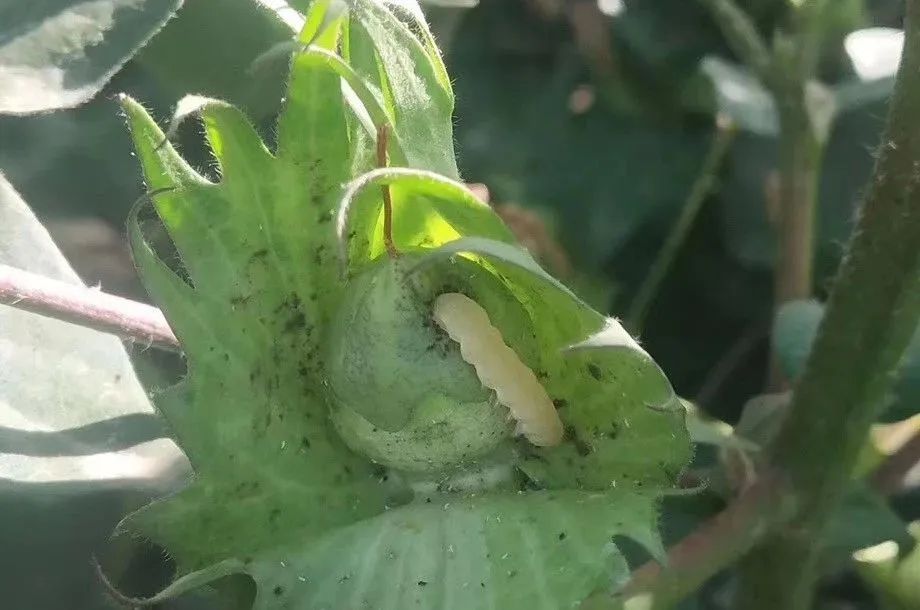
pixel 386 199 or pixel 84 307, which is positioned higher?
pixel 386 199

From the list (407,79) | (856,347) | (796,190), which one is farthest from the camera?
(796,190)

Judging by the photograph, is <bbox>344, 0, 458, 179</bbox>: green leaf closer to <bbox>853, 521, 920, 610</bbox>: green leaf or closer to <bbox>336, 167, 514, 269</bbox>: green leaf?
<bbox>336, 167, 514, 269</bbox>: green leaf

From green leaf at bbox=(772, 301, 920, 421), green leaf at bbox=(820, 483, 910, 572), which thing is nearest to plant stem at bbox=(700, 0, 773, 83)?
green leaf at bbox=(772, 301, 920, 421)

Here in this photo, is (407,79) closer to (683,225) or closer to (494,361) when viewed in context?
(494,361)

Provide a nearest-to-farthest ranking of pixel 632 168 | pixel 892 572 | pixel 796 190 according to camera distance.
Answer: pixel 892 572
pixel 796 190
pixel 632 168

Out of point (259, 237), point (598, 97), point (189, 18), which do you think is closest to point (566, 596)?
point (259, 237)

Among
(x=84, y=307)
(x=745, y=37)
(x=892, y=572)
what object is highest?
(x=745, y=37)

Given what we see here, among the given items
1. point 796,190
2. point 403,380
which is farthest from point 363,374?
point 796,190
